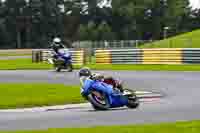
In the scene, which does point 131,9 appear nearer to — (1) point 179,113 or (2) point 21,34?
(2) point 21,34

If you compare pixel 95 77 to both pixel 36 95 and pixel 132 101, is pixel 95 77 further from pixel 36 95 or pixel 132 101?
pixel 36 95

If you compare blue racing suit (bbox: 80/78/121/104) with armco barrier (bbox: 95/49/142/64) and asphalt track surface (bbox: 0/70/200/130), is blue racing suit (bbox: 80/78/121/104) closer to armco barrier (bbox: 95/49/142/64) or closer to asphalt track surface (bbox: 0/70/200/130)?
asphalt track surface (bbox: 0/70/200/130)

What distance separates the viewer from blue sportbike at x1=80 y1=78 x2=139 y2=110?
15562mm

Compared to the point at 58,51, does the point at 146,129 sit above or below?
below

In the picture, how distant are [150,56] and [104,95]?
19.7 m

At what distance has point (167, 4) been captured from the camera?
10181 centimetres

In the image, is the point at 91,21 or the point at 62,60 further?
the point at 91,21

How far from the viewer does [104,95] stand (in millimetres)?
15609

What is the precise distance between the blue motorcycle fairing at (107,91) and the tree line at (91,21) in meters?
76.9

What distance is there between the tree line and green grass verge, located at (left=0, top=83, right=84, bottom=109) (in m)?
70.9

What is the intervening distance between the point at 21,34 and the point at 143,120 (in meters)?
85.7

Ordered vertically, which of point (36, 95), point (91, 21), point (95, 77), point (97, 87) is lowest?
point (36, 95)

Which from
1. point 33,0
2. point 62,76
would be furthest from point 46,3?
point 62,76

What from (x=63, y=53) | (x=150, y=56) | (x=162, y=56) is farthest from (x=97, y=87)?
(x=150, y=56)
